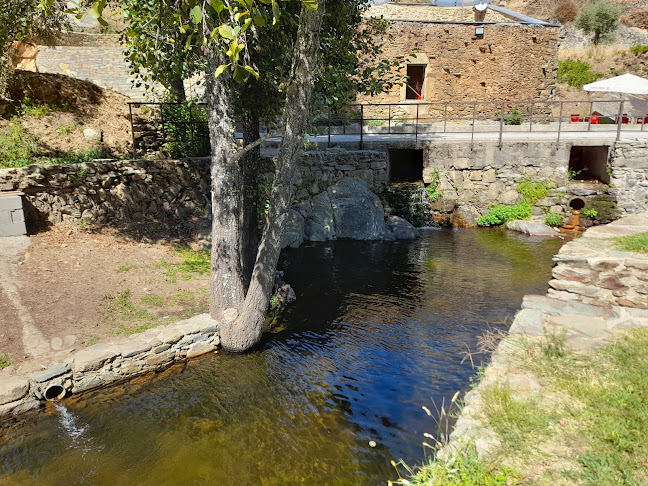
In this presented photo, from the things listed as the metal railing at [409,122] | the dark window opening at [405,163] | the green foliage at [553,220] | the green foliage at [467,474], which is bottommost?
the green foliage at [553,220]

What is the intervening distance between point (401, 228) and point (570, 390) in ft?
31.9

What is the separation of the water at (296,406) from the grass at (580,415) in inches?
57.4

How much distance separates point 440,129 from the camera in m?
19.1

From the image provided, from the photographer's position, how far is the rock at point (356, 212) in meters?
13.5

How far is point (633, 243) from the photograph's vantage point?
6.62m

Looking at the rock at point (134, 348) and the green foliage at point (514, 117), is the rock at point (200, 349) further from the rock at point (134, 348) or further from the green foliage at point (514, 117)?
the green foliage at point (514, 117)

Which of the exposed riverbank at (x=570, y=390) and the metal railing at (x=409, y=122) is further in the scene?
the metal railing at (x=409, y=122)

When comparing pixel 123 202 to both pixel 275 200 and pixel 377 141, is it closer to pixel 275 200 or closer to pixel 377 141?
pixel 275 200

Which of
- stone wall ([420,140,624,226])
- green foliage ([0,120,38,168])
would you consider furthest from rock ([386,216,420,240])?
green foliage ([0,120,38,168])

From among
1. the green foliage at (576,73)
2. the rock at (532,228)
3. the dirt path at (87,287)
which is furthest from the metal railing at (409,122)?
the dirt path at (87,287)

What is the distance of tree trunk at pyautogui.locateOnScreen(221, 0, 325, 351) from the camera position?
6430 millimetres

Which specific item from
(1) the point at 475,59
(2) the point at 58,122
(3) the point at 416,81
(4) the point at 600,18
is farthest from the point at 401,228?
(4) the point at 600,18

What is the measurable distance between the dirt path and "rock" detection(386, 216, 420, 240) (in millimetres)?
5828

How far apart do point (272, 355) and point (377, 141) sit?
9717mm
